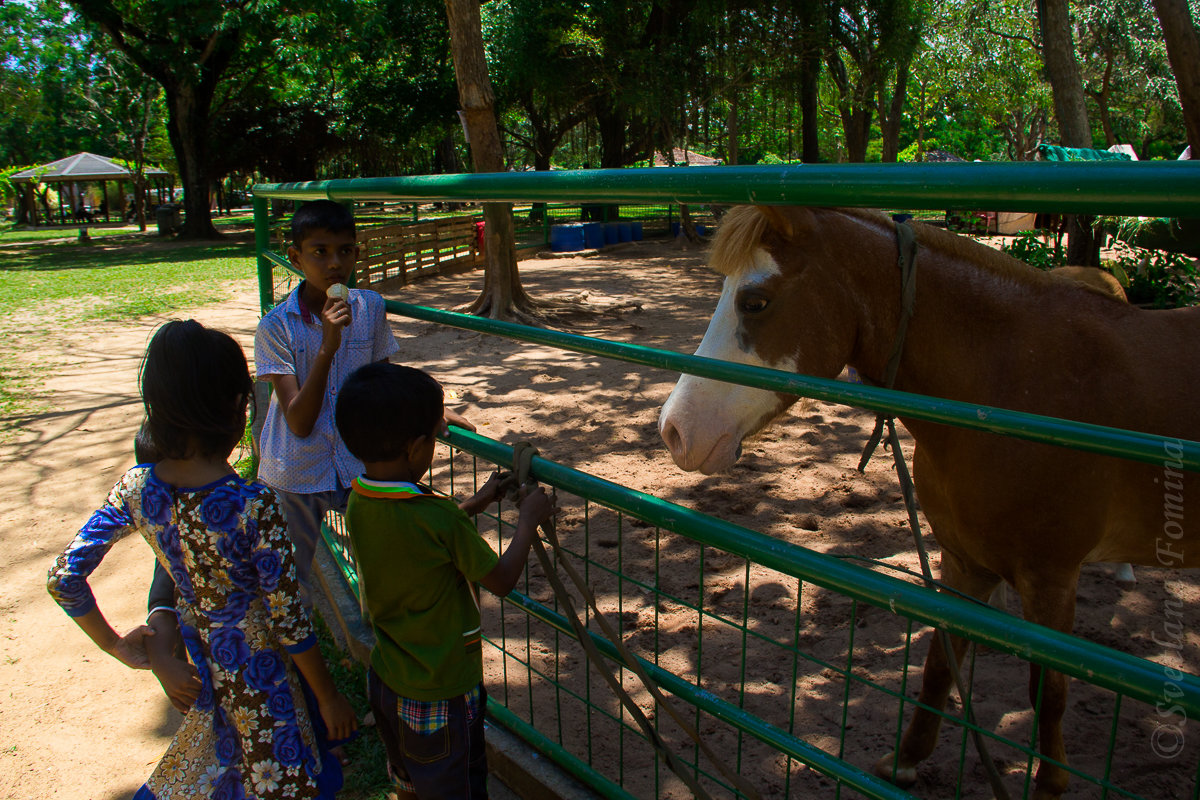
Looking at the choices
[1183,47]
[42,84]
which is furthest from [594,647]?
[42,84]

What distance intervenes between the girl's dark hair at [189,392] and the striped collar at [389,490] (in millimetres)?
287

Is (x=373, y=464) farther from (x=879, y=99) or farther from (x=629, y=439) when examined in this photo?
(x=879, y=99)

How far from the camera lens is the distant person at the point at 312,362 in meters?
2.32

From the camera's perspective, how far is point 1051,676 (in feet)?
7.46

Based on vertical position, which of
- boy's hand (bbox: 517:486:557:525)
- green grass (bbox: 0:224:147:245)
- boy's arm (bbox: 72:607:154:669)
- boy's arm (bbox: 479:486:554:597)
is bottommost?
boy's arm (bbox: 72:607:154:669)

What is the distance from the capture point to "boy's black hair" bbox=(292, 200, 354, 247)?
92.3 inches

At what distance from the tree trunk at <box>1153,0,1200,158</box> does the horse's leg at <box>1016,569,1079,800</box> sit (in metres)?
4.93

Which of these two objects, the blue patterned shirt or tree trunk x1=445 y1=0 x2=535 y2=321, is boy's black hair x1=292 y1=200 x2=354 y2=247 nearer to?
the blue patterned shirt

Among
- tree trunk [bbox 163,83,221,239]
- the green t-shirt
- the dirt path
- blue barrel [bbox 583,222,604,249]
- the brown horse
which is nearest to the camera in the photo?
the green t-shirt

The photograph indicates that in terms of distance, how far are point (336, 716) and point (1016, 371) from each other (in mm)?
1997

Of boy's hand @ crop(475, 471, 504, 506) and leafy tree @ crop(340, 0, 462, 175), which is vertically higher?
leafy tree @ crop(340, 0, 462, 175)

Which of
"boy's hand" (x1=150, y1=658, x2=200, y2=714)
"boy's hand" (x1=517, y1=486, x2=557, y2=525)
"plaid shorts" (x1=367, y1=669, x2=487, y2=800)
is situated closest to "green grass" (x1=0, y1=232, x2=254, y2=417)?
"boy's hand" (x1=150, y1=658, x2=200, y2=714)

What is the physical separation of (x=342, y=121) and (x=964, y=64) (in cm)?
2363

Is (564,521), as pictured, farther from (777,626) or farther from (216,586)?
(216,586)
